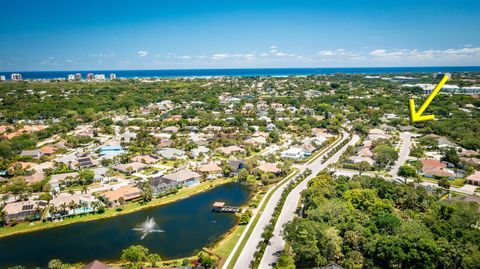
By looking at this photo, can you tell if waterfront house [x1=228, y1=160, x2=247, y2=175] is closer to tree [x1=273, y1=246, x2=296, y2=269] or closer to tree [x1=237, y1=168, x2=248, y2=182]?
tree [x1=237, y1=168, x2=248, y2=182]

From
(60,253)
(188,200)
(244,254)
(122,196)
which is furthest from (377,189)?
(60,253)

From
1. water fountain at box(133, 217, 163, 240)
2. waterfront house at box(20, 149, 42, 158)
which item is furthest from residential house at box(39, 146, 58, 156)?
water fountain at box(133, 217, 163, 240)

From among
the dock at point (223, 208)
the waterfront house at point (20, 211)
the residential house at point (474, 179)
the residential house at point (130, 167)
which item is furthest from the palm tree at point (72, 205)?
the residential house at point (474, 179)

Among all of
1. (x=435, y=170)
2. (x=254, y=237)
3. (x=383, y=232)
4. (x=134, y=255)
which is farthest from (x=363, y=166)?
(x=134, y=255)

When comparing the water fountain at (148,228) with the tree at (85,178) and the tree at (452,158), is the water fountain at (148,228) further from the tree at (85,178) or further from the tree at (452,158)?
the tree at (452,158)

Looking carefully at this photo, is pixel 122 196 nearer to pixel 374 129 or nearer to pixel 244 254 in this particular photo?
pixel 244 254
